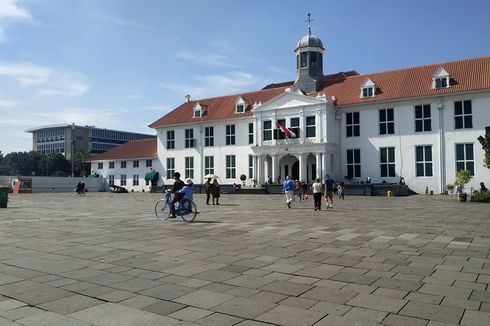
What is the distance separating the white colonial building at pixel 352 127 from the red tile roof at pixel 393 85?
3.8 inches

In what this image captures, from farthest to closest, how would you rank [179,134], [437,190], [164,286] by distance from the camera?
[179,134] < [437,190] < [164,286]

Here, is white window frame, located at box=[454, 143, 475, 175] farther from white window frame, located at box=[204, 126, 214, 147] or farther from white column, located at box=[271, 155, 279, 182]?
white window frame, located at box=[204, 126, 214, 147]

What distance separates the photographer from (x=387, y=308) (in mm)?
5258

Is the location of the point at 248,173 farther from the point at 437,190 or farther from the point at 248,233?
the point at 248,233

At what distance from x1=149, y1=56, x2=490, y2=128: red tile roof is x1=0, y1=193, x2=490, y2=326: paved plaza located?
2990 cm

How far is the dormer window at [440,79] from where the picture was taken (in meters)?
38.8

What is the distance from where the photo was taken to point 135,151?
210 feet

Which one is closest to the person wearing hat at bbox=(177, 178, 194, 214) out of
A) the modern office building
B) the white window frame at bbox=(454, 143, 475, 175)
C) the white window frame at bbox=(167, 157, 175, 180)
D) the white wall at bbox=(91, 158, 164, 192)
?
the white window frame at bbox=(454, 143, 475, 175)

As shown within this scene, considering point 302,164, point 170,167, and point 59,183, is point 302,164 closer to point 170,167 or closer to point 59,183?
point 170,167

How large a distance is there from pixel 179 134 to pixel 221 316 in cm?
5276

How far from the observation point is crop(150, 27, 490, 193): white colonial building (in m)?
38.0

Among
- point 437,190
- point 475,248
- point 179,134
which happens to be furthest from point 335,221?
point 179,134

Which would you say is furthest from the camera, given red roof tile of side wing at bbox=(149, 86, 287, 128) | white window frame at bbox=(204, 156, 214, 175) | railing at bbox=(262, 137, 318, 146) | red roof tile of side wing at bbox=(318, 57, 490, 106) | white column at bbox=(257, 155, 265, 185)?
white window frame at bbox=(204, 156, 214, 175)

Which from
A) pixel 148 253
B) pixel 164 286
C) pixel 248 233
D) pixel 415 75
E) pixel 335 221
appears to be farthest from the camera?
pixel 415 75
